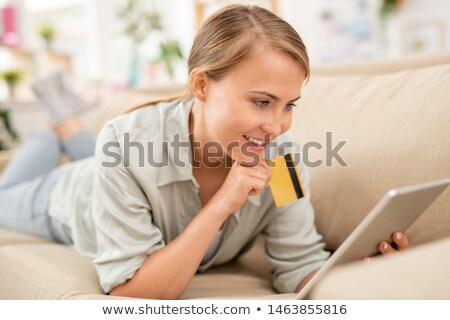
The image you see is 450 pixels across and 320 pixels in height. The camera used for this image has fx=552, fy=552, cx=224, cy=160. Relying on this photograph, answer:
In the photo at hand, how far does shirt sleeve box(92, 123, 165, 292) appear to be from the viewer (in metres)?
1.06

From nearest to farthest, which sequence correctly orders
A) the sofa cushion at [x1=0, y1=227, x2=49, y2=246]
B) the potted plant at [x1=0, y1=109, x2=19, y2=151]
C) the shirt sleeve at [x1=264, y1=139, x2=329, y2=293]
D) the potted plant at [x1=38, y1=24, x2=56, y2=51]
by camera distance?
the shirt sleeve at [x1=264, y1=139, x2=329, y2=293] → the sofa cushion at [x1=0, y1=227, x2=49, y2=246] → the potted plant at [x1=0, y1=109, x2=19, y2=151] → the potted plant at [x1=38, y1=24, x2=56, y2=51]

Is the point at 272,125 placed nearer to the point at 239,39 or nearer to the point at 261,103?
the point at 261,103

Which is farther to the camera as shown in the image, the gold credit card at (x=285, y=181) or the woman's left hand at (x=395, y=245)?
the gold credit card at (x=285, y=181)

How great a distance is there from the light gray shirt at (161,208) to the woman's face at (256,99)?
161mm

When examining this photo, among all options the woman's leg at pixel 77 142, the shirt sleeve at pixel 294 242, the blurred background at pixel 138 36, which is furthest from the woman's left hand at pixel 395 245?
the blurred background at pixel 138 36

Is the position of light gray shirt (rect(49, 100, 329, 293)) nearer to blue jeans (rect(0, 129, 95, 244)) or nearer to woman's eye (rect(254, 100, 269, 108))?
woman's eye (rect(254, 100, 269, 108))

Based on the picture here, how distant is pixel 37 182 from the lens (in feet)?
6.08

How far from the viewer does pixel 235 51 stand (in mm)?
980

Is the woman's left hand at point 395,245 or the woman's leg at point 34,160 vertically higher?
the woman's left hand at point 395,245

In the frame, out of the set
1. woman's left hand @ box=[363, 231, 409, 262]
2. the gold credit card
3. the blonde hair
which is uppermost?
the blonde hair

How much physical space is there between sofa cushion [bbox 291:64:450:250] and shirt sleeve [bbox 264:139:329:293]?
56 millimetres

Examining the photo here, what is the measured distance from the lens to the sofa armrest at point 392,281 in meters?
0.55

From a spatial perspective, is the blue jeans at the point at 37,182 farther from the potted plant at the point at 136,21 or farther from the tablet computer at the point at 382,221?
the potted plant at the point at 136,21

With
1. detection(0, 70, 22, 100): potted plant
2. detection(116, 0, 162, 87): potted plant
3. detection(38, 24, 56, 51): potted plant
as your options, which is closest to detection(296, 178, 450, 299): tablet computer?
detection(0, 70, 22, 100): potted plant
